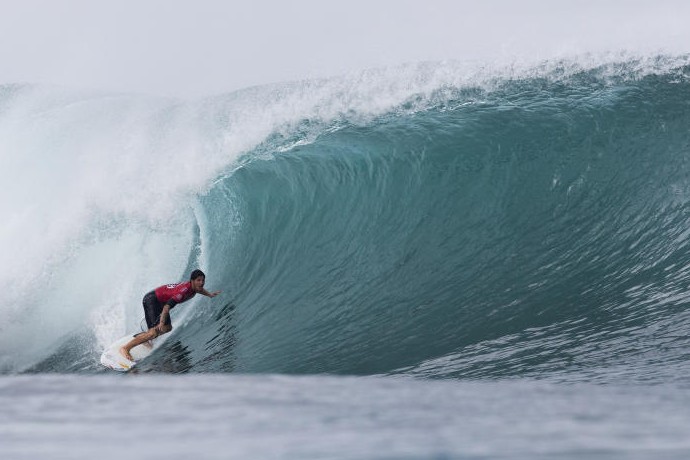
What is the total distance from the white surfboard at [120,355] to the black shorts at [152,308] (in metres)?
0.30

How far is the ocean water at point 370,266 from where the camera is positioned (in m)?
1.83

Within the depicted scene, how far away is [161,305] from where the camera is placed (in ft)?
29.7

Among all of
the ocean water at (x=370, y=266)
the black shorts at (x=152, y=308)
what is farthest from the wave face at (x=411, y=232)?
the black shorts at (x=152, y=308)

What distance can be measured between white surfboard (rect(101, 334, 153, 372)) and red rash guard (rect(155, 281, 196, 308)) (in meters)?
0.61

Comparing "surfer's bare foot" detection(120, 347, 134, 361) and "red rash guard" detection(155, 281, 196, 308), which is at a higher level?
"red rash guard" detection(155, 281, 196, 308)

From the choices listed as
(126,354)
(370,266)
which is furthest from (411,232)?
(126,354)

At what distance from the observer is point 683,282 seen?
26.0 ft

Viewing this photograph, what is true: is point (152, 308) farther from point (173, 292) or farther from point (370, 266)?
point (370, 266)

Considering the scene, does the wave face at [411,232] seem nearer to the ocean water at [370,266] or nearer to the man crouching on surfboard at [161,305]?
the ocean water at [370,266]

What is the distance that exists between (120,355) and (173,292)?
96 centimetres

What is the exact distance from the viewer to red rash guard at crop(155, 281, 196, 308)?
29.4 feet

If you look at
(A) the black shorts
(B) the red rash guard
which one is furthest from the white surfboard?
(B) the red rash guard

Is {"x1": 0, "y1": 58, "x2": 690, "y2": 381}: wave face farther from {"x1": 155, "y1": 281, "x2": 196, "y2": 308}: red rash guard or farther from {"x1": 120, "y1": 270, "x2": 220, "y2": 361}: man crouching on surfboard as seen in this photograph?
{"x1": 155, "y1": 281, "x2": 196, "y2": 308}: red rash guard

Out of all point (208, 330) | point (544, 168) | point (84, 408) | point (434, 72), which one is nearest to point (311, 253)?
point (208, 330)
